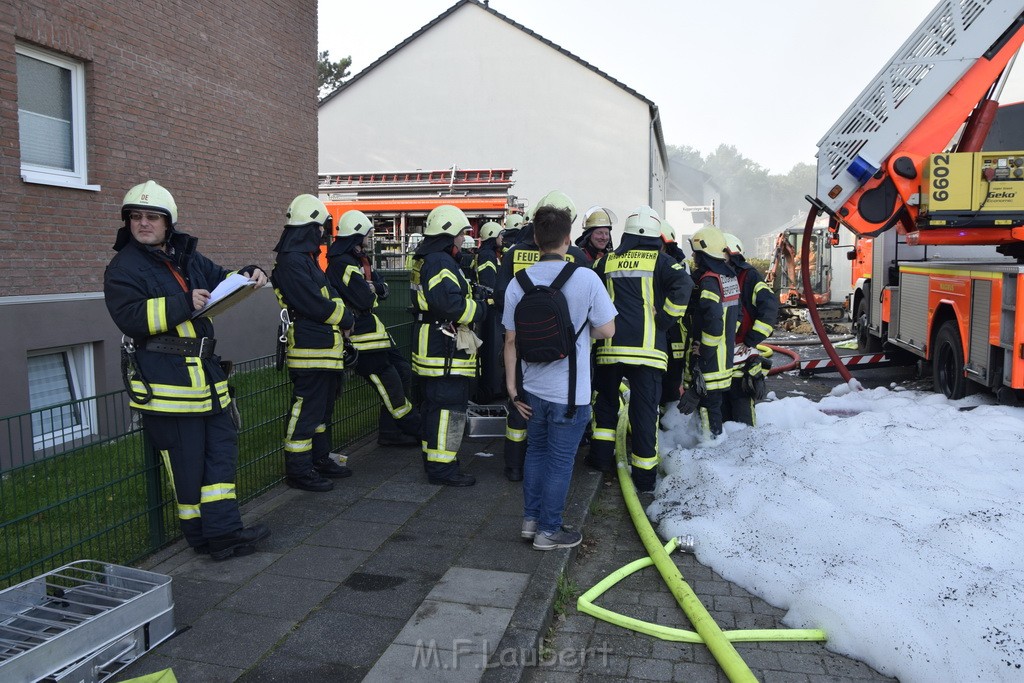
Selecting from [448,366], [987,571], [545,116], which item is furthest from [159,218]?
[545,116]

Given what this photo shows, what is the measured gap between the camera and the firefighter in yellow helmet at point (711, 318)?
596cm

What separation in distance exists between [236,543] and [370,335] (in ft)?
7.57

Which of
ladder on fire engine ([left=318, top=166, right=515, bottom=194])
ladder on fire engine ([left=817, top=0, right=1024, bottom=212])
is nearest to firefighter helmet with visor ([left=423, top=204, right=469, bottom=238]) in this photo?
ladder on fire engine ([left=817, top=0, right=1024, bottom=212])

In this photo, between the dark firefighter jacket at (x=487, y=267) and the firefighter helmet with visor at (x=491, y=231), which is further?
the firefighter helmet with visor at (x=491, y=231)

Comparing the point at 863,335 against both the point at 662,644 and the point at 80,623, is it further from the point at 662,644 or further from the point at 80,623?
the point at 80,623

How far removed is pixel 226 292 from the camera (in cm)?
382

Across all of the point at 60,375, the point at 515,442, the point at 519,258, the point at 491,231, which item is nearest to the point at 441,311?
the point at 519,258

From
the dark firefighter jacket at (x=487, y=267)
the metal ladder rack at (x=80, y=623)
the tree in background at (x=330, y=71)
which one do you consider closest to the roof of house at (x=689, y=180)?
the tree in background at (x=330, y=71)

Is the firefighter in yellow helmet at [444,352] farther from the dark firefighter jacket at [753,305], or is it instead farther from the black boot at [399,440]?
the dark firefighter jacket at [753,305]

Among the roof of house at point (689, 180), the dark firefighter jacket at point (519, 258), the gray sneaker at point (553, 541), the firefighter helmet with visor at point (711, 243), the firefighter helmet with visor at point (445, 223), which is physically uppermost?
the roof of house at point (689, 180)

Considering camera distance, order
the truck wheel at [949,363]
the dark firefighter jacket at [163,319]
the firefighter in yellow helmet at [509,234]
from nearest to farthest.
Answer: the dark firefighter jacket at [163,319] → the firefighter in yellow helmet at [509,234] → the truck wheel at [949,363]

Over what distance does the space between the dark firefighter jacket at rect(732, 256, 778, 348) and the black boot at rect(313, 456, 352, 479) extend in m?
3.41

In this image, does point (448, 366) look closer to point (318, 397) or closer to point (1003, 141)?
point (318, 397)

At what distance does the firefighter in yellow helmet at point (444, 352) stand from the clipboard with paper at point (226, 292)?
5.28 ft
